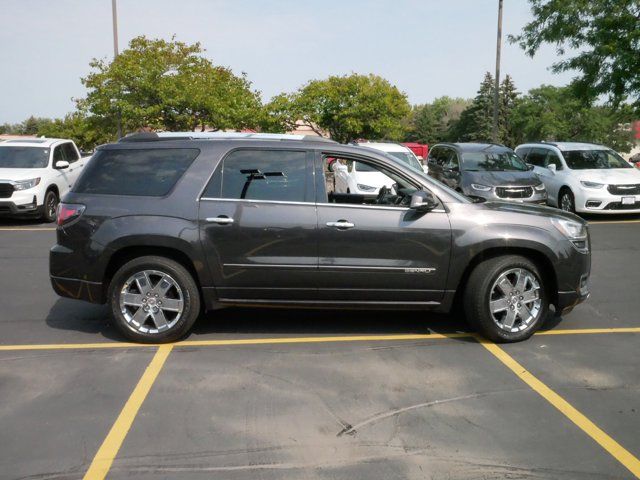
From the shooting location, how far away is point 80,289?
5.59 m

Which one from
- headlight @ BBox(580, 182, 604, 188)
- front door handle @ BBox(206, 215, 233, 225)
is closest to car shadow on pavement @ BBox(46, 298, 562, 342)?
front door handle @ BBox(206, 215, 233, 225)

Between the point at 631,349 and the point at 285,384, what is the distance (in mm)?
3028

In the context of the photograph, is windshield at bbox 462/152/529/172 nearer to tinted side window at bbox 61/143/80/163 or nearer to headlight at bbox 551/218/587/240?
headlight at bbox 551/218/587/240

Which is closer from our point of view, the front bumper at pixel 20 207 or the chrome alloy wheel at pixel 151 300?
the chrome alloy wheel at pixel 151 300

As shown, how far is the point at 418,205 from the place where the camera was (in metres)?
5.38

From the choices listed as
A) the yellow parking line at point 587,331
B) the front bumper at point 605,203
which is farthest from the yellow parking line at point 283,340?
the front bumper at point 605,203

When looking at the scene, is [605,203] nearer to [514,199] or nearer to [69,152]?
[514,199]

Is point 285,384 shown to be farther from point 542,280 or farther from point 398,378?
point 542,280

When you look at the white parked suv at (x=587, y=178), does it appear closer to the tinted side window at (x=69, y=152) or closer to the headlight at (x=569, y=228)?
the headlight at (x=569, y=228)

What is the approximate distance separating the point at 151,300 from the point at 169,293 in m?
0.16

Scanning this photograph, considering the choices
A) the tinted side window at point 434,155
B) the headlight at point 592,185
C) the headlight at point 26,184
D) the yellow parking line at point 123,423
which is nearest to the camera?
the yellow parking line at point 123,423

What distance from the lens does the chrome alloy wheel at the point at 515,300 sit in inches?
218

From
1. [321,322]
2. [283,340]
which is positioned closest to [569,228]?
[321,322]

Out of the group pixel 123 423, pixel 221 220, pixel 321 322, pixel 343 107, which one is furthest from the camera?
pixel 343 107
